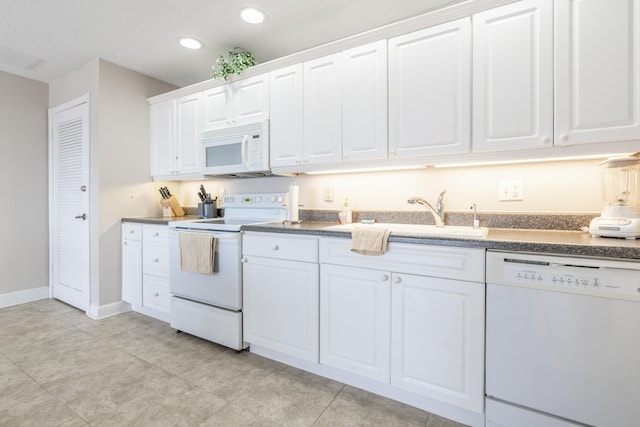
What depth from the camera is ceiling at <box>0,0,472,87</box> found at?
2082 millimetres

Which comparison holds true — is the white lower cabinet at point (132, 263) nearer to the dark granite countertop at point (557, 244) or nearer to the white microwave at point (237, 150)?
the white microwave at point (237, 150)

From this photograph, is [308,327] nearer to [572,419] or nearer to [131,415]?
[131,415]

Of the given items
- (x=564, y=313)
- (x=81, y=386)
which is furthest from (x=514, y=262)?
(x=81, y=386)

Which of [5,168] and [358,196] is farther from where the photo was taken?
[5,168]

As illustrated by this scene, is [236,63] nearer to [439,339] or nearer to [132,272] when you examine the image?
[132,272]

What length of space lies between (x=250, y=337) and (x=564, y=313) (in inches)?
71.8

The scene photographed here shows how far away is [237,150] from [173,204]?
1.25 m

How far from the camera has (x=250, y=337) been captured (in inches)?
85.7

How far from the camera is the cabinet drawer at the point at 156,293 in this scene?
9.09 ft

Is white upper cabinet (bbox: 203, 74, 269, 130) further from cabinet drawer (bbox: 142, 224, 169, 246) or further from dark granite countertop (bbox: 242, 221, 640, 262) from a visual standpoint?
dark granite countertop (bbox: 242, 221, 640, 262)

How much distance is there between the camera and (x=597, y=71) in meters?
1.43

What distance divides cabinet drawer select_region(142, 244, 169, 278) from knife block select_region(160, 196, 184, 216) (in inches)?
23.2

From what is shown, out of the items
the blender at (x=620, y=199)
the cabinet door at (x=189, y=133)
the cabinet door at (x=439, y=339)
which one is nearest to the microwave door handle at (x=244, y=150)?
the cabinet door at (x=189, y=133)

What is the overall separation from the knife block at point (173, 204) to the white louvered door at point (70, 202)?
0.68 m
